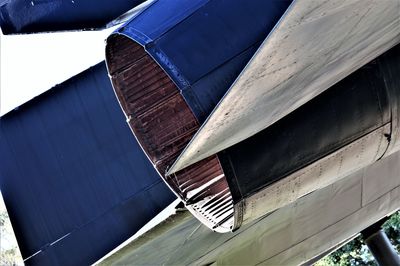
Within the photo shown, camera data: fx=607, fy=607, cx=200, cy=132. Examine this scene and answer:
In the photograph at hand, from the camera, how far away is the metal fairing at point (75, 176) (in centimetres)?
443

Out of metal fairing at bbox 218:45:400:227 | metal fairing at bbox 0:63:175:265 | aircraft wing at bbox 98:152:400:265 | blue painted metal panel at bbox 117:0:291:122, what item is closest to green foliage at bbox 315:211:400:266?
aircraft wing at bbox 98:152:400:265

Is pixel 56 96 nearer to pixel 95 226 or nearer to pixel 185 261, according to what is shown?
pixel 95 226

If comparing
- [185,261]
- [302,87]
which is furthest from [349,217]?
[302,87]

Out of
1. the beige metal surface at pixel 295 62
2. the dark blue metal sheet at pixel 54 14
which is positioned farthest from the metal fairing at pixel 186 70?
the dark blue metal sheet at pixel 54 14

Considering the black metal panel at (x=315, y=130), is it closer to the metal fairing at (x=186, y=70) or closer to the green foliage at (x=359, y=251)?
the metal fairing at (x=186, y=70)

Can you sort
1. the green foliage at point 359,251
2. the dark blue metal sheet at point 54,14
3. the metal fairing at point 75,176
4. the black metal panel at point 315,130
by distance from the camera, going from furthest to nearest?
1. the green foliage at point 359,251
2. the metal fairing at point 75,176
3. the dark blue metal sheet at point 54,14
4. the black metal panel at point 315,130

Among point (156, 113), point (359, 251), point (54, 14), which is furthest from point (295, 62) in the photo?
point (359, 251)

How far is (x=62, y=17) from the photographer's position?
3.95m

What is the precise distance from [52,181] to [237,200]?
6.29 ft

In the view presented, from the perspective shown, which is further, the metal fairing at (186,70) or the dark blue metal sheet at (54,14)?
the dark blue metal sheet at (54,14)

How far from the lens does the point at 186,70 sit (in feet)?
8.61

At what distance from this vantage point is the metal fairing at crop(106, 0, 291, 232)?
2654 millimetres

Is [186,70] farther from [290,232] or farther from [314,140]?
[290,232]

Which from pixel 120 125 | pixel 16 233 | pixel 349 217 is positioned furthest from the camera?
pixel 349 217
